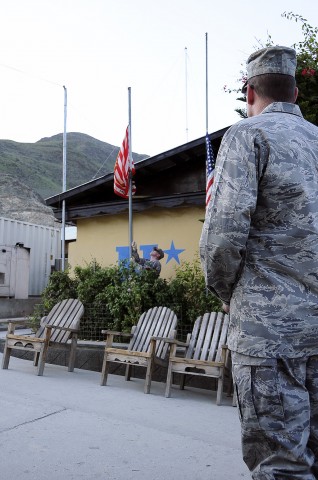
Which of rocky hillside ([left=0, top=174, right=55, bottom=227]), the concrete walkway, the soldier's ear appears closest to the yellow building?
the concrete walkway

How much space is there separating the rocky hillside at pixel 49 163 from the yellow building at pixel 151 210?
47968 millimetres

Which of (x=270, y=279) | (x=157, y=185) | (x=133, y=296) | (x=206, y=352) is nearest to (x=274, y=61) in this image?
(x=270, y=279)

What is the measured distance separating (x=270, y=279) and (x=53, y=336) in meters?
6.04

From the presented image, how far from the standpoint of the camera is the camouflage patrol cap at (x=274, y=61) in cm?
195

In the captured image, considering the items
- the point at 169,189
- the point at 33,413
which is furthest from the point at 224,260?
the point at 169,189

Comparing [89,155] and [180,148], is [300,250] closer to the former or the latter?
[180,148]

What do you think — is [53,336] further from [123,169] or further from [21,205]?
[21,205]

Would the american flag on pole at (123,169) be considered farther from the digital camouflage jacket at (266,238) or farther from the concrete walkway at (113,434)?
the digital camouflage jacket at (266,238)

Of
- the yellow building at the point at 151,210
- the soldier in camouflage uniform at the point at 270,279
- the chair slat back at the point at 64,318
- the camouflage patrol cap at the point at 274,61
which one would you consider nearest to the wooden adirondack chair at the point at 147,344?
the chair slat back at the point at 64,318

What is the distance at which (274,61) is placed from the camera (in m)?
1.95

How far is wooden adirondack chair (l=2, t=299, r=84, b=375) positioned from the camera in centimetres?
675

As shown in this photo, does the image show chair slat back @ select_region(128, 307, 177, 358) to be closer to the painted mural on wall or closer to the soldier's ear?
the painted mural on wall

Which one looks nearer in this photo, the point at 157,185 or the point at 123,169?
the point at 123,169

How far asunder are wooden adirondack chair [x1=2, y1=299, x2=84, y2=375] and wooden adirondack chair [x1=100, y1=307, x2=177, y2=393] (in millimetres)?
830
